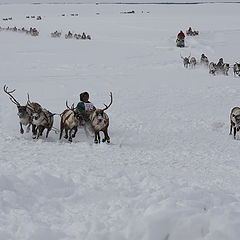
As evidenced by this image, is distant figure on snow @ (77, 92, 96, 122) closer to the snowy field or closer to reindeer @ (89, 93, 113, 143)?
reindeer @ (89, 93, 113, 143)

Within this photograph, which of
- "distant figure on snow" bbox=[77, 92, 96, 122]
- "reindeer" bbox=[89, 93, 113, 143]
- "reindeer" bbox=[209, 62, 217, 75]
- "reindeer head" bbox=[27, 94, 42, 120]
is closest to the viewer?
"reindeer" bbox=[89, 93, 113, 143]

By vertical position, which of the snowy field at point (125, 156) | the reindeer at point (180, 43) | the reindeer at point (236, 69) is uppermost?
the reindeer at point (180, 43)

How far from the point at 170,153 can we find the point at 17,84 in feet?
27.7

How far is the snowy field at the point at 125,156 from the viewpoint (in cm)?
Result: 527

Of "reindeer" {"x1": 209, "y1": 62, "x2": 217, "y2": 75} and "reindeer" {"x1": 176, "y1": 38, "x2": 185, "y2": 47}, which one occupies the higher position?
"reindeer" {"x1": 176, "y1": 38, "x2": 185, "y2": 47}

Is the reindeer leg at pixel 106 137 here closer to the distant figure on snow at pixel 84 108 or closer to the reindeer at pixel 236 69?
the distant figure on snow at pixel 84 108

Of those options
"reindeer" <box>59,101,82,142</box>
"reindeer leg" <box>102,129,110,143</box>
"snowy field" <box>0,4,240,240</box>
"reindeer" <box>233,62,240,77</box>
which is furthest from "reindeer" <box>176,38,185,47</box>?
"reindeer leg" <box>102,129,110,143</box>

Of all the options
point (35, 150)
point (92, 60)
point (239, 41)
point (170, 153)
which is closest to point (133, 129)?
point (170, 153)

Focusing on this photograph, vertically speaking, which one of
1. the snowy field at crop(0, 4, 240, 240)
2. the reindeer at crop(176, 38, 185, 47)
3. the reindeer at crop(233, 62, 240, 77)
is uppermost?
the reindeer at crop(176, 38, 185, 47)

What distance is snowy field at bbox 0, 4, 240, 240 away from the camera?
17.3ft

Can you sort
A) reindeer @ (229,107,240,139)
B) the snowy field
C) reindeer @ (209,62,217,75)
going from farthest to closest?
reindeer @ (209,62,217,75)
reindeer @ (229,107,240,139)
the snowy field

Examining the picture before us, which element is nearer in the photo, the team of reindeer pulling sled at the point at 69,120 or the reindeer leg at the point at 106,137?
the team of reindeer pulling sled at the point at 69,120

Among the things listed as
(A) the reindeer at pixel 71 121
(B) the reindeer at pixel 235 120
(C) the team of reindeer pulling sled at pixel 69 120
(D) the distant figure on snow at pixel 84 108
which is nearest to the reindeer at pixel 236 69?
(B) the reindeer at pixel 235 120

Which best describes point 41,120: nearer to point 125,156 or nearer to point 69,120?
point 69,120
